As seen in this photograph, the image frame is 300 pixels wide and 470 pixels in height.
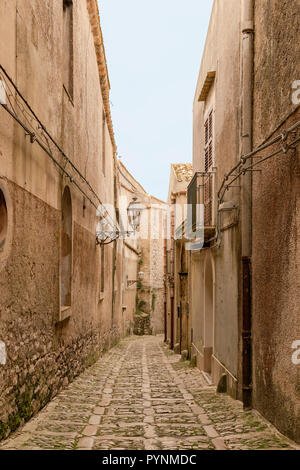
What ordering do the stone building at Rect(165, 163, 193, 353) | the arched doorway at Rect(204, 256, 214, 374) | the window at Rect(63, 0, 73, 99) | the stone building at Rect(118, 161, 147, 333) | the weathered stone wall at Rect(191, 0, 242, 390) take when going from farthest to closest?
the stone building at Rect(118, 161, 147, 333) < the stone building at Rect(165, 163, 193, 353) < the arched doorway at Rect(204, 256, 214, 374) < the window at Rect(63, 0, 73, 99) < the weathered stone wall at Rect(191, 0, 242, 390)

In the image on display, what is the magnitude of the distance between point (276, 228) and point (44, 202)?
10.5ft

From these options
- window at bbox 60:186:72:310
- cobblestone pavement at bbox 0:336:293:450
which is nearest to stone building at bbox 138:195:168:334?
cobblestone pavement at bbox 0:336:293:450

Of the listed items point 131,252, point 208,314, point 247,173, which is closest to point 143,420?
point 247,173

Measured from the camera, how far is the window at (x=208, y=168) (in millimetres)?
10859

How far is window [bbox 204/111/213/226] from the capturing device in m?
10.9

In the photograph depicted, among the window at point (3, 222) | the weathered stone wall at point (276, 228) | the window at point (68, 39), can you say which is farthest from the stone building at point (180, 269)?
the window at point (3, 222)

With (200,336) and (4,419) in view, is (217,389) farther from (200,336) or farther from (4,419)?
(4,419)

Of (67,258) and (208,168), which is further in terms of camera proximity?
(208,168)

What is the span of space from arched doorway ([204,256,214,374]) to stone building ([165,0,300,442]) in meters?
0.02

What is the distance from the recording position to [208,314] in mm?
11336

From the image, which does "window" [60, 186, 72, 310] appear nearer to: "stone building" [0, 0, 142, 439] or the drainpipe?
"stone building" [0, 0, 142, 439]

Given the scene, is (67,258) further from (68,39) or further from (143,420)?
(68,39)

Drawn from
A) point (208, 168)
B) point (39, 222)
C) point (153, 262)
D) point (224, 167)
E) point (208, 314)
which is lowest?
point (208, 314)
